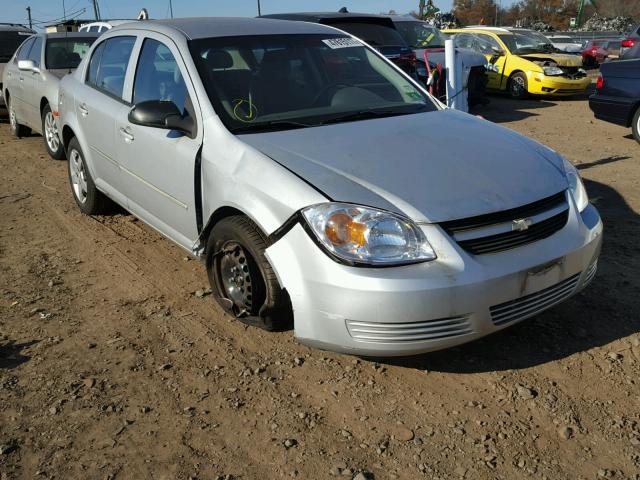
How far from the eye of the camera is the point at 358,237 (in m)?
2.83

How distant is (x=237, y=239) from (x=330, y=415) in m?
1.05

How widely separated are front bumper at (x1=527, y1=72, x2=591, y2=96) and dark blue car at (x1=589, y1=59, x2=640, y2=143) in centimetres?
426

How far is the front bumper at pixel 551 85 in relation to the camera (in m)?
13.3

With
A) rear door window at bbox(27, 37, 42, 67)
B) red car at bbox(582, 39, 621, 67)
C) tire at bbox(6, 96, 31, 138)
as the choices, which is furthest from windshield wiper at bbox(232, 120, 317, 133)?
red car at bbox(582, 39, 621, 67)

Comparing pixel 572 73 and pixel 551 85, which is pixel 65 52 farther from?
pixel 572 73

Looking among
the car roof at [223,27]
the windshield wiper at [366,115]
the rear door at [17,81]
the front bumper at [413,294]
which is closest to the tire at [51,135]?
the rear door at [17,81]

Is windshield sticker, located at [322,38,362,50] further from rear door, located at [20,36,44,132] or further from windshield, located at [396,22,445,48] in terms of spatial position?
windshield, located at [396,22,445,48]

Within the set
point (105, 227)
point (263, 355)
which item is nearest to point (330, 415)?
point (263, 355)

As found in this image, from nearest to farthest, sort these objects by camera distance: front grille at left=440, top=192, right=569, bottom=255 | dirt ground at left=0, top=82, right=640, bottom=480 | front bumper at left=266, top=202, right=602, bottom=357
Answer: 1. dirt ground at left=0, top=82, right=640, bottom=480
2. front bumper at left=266, top=202, right=602, bottom=357
3. front grille at left=440, top=192, right=569, bottom=255

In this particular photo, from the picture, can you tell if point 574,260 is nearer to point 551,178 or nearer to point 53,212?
point 551,178

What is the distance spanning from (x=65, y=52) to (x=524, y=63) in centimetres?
949

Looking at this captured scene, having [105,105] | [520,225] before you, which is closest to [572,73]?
[105,105]

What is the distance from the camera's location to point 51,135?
8156mm

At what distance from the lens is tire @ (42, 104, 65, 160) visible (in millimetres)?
8008
